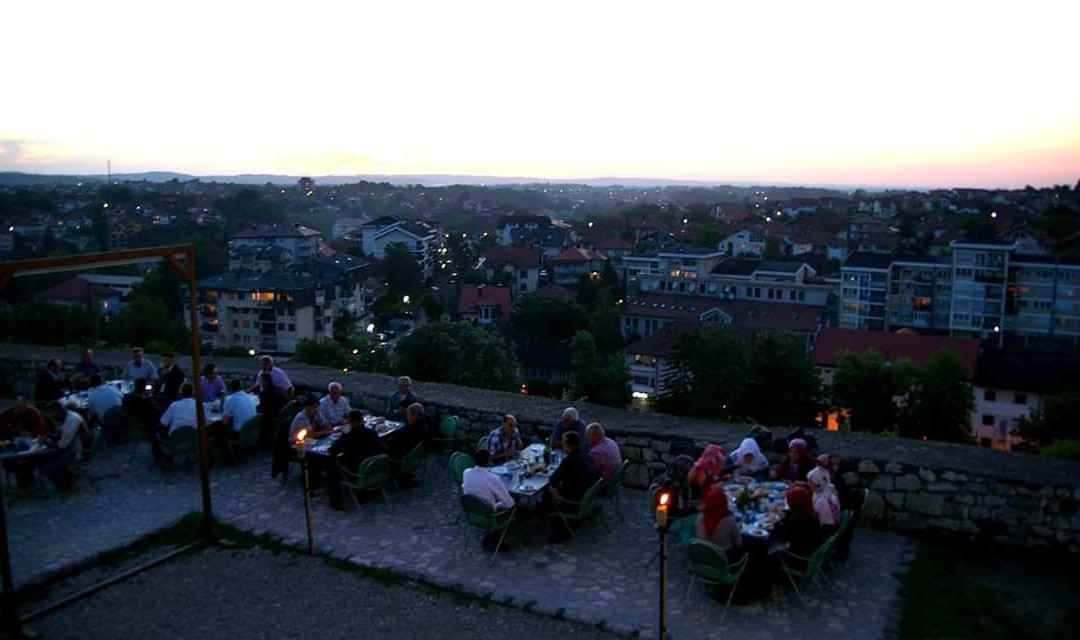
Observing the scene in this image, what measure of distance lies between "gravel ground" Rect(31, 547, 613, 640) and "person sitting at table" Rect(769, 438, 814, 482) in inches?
111

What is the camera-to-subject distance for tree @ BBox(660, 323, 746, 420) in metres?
29.2

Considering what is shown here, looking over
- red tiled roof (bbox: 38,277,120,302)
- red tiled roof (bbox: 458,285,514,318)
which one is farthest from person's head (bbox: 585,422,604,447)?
red tiled roof (bbox: 458,285,514,318)

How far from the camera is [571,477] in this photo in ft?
24.9

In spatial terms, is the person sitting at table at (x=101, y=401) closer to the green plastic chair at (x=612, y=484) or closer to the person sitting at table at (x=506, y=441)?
the person sitting at table at (x=506, y=441)

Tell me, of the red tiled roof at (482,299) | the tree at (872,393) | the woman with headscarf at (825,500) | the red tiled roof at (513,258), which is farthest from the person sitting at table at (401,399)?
the red tiled roof at (513,258)

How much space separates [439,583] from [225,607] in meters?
1.81

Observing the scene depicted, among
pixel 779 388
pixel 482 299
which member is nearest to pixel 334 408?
pixel 779 388

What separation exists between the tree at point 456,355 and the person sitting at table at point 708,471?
14262mm

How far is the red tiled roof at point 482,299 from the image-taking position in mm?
64250

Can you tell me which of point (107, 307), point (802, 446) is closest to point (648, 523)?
point (802, 446)

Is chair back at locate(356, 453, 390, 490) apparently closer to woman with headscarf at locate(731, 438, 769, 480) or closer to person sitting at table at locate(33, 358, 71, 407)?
woman with headscarf at locate(731, 438, 769, 480)

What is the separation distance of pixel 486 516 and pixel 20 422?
598 centimetres

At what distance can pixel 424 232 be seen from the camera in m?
98.2

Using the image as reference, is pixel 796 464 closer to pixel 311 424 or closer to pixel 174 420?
pixel 311 424
